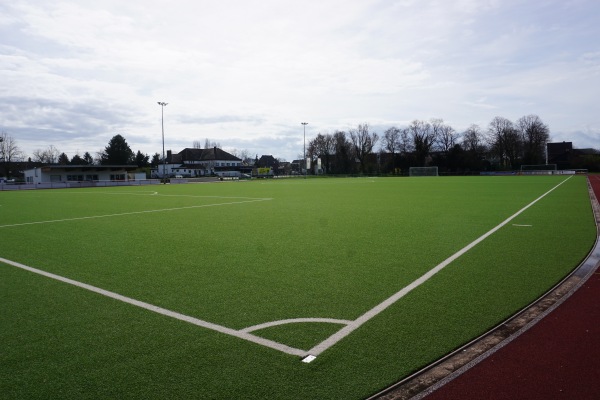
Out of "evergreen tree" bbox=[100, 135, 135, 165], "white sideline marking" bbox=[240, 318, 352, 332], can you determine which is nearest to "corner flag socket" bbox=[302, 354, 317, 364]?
"white sideline marking" bbox=[240, 318, 352, 332]

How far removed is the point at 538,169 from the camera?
84875mm

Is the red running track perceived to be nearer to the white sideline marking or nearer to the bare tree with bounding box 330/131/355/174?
the white sideline marking

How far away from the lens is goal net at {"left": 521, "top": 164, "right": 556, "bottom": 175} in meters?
80.1

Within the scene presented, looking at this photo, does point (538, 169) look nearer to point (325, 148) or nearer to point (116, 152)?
point (325, 148)

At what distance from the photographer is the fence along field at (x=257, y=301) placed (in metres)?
3.43

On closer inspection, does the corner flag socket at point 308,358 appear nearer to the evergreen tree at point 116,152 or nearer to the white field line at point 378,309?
the white field line at point 378,309

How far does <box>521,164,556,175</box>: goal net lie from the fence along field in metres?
78.6

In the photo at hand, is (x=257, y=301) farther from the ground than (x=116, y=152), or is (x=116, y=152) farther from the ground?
(x=116, y=152)

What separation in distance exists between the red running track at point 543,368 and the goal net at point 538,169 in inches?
3388

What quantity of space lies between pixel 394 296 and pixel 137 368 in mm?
3239

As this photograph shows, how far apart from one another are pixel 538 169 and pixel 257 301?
9384 cm

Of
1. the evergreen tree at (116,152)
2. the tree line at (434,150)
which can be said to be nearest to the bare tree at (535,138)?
the tree line at (434,150)

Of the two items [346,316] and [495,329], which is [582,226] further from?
[346,316]

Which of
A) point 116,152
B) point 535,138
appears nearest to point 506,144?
point 535,138
